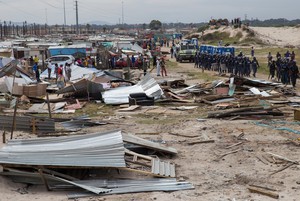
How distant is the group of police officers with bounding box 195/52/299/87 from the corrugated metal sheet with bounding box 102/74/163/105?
7.39 metres

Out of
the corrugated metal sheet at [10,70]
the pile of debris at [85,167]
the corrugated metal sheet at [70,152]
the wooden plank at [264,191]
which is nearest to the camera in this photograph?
the wooden plank at [264,191]

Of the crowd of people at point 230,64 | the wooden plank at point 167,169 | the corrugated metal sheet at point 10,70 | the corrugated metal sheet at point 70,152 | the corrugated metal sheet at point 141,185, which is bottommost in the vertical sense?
the corrugated metal sheet at point 141,185

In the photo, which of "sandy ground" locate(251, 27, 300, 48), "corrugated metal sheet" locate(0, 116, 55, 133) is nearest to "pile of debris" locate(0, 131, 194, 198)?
"corrugated metal sheet" locate(0, 116, 55, 133)

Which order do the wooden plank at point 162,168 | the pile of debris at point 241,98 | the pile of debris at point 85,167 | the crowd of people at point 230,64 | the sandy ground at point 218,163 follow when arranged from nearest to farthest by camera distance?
the sandy ground at point 218,163, the pile of debris at point 85,167, the wooden plank at point 162,168, the pile of debris at point 241,98, the crowd of people at point 230,64

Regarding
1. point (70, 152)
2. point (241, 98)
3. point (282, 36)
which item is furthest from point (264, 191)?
point (282, 36)

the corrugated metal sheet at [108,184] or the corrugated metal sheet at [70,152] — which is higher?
the corrugated metal sheet at [70,152]

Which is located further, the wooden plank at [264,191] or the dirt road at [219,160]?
the dirt road at [219,160]

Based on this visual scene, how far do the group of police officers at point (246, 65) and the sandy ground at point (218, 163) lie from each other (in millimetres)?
10065

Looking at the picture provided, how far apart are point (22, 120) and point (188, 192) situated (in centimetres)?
733

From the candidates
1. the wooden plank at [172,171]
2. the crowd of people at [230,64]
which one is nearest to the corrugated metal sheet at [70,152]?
the wooden plank at [172,171]

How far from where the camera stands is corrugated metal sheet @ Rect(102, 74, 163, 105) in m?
21.4

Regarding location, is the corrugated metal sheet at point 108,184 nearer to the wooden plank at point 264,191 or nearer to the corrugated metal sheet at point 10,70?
the wooden plank at point 264,191

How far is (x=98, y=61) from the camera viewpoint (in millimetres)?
40031

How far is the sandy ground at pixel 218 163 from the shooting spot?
918 cm
